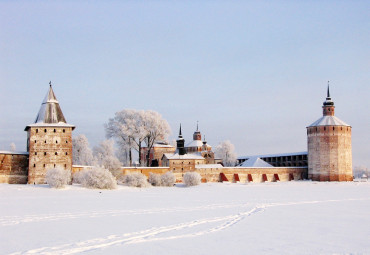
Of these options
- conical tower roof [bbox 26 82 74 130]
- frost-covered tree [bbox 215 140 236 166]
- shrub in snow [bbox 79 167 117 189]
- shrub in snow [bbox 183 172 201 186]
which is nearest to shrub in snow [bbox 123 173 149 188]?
shrub in snow [bbox 79 167 117 189]

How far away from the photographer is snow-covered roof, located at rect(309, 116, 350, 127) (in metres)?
43.9

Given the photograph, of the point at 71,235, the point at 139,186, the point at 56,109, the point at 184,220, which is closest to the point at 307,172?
the point at 139,186

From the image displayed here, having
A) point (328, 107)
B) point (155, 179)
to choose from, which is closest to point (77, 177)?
point (155, 179)

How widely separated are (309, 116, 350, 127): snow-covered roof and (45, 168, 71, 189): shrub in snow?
28.1 metres

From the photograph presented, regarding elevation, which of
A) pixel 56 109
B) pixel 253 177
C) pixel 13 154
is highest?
pixel 56 109

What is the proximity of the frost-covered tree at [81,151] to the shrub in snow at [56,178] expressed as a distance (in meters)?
22.1

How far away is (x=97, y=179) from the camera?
27031mm

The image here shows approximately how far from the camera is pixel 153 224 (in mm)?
10898

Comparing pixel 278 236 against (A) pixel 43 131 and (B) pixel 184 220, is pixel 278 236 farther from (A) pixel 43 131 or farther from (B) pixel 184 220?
(A) pixel 43 131

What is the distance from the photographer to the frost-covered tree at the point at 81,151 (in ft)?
158

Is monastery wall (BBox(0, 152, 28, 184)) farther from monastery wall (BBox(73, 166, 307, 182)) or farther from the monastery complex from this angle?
monastery wall (BBox(73, 166, 307, 182))

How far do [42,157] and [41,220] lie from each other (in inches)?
692

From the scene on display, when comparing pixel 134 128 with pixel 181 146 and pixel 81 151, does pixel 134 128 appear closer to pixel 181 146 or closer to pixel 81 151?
pixel 181 146

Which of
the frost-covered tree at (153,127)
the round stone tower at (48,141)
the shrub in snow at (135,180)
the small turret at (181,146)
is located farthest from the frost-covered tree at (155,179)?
the small turret at (181,146)
